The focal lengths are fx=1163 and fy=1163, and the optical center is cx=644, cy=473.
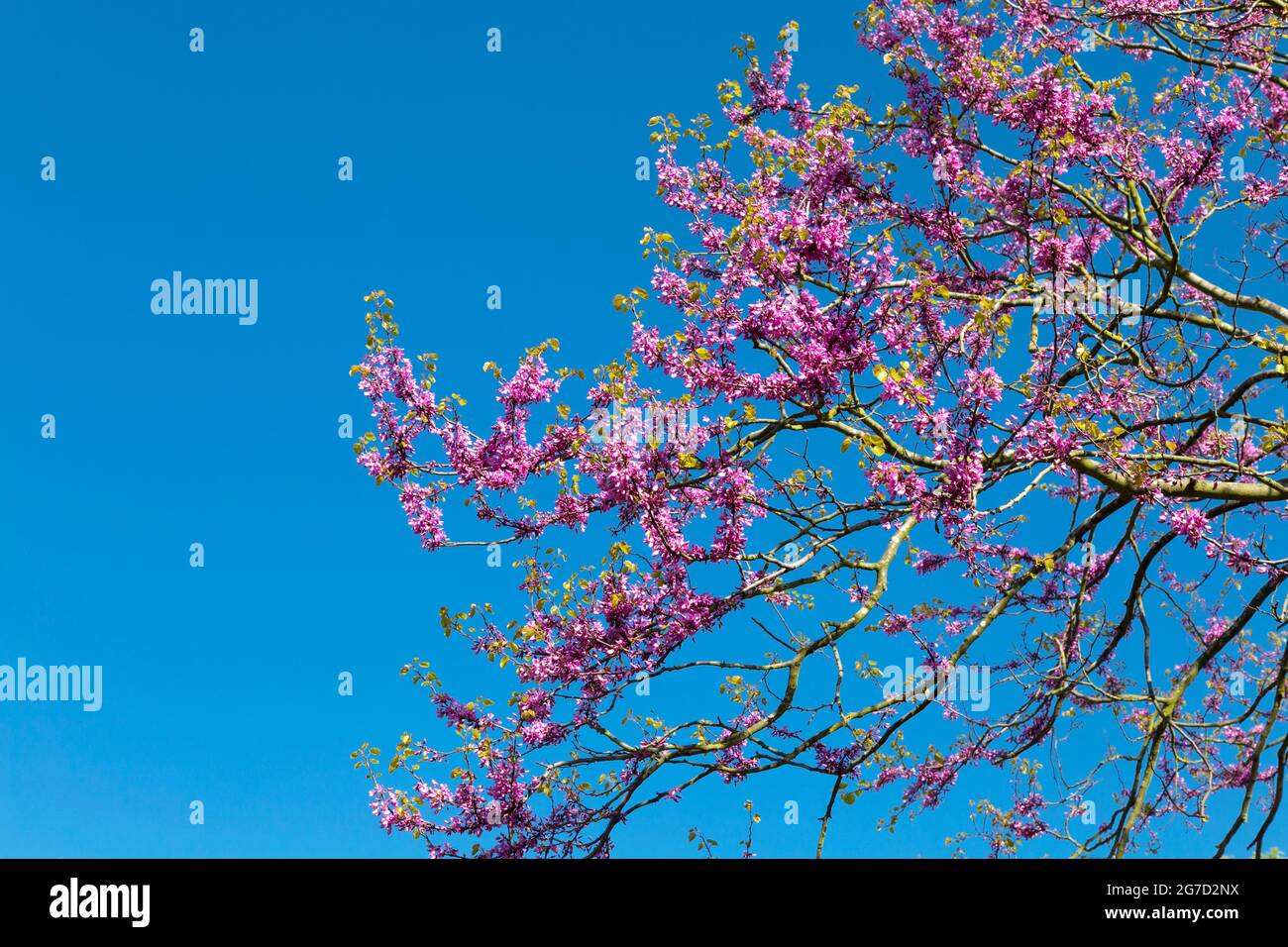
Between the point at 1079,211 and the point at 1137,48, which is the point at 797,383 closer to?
the point at 1079,211

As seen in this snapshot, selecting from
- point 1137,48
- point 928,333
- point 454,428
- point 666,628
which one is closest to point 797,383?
point 928,333

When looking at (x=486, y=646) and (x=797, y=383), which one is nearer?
(x=797, y=383)

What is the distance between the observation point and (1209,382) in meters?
10.7

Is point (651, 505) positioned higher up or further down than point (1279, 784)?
higher up

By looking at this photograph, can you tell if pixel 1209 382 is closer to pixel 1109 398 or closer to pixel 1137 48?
pixel 1137 48

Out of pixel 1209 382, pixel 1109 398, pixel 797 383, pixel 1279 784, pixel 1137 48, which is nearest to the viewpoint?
pixel 797 383

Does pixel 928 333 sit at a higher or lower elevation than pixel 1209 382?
lower

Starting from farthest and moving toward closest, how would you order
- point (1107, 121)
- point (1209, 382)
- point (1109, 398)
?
1. point (1209, 382)
2. point (1107, 121)
3. point (1109, 398)

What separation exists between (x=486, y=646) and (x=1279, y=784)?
18.6 ft

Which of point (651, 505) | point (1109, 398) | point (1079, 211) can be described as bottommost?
point (651, 505)

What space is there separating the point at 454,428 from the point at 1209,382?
7131 mm

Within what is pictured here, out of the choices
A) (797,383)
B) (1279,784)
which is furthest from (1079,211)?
(1279,784)

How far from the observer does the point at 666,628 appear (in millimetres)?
7188

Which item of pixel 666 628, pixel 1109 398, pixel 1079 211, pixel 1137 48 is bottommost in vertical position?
pixel 666 628
